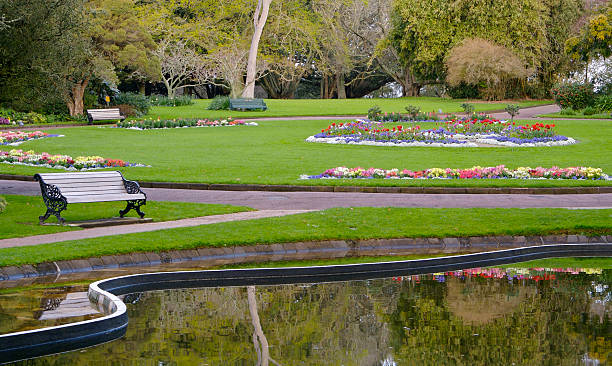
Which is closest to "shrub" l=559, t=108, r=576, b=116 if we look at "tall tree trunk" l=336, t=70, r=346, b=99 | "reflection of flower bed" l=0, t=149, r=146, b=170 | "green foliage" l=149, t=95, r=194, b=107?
"green foliage" l=149, t=95, r=194, b=107

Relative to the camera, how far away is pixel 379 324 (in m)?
7.26

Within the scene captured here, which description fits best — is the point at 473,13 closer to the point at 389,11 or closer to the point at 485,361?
the point at 389,11

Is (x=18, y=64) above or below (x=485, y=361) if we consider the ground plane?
above

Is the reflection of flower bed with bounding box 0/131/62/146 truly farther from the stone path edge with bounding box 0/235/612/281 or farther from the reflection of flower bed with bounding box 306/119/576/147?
the stone path edge with bounding box 0/235/612/281

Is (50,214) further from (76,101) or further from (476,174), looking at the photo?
(76,101)

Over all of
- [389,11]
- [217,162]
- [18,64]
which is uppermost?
[389,11]

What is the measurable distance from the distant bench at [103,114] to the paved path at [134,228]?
2966 cm

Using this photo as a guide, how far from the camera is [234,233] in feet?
38.9

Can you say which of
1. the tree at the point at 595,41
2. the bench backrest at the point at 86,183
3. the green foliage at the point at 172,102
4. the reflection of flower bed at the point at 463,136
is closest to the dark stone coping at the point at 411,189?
the bench backrest at the point at 86,183

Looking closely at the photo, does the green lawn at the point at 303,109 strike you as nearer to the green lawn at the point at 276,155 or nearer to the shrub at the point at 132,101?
the shrub at the point at 132,101

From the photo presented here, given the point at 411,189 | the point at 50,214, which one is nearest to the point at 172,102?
the point at 411,189

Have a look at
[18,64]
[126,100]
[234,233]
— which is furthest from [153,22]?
[234,233]

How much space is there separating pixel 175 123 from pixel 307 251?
2961cm

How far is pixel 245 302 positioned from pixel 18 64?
332 inches
